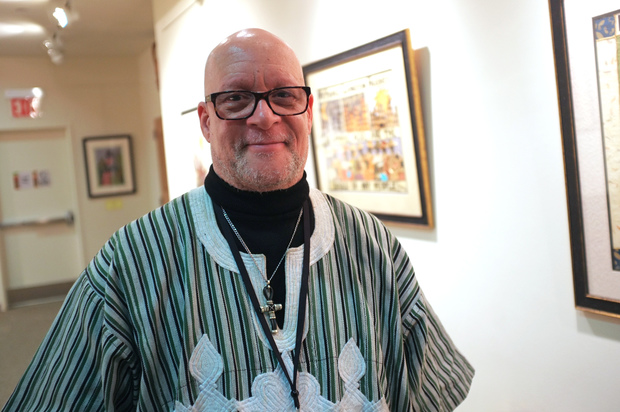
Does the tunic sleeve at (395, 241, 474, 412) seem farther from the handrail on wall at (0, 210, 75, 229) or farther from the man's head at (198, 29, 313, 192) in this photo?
the handrail on wall at (0, 210, 75, 229)

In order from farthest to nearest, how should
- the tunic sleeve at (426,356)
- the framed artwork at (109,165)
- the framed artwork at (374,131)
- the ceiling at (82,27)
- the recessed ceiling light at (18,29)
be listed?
the framed artwork at (109,165) → the recessed ceiling light at (18,29) → the ceiling at (82,27) → the framed artwork at (374,131) → the tunic sleeve at (426,356)

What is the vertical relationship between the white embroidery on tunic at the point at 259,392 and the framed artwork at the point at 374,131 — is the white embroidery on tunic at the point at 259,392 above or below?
below

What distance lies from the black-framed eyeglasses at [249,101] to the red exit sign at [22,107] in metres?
7.06

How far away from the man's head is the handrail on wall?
7.09 meters

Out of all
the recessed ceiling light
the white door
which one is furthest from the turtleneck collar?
the white door

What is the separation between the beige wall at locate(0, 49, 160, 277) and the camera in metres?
7.33

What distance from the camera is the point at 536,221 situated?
1811 mm

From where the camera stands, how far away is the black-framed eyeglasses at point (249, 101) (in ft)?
3.85

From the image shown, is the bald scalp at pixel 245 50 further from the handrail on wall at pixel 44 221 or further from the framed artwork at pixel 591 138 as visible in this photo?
the handrail on wall at pixel 44 221

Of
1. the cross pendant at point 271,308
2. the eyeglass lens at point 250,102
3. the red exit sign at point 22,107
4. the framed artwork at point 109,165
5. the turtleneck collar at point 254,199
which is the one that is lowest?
the cross pendant at point 271,308

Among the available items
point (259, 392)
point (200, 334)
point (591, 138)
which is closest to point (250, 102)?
point (200, 334)

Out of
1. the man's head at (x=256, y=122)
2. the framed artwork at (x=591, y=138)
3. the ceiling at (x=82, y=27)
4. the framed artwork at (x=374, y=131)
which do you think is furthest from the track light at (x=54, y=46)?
the framed artwork at (x=591, y=138)

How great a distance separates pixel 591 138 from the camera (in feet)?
5.10

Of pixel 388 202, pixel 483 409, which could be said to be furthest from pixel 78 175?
pixel 483 409
